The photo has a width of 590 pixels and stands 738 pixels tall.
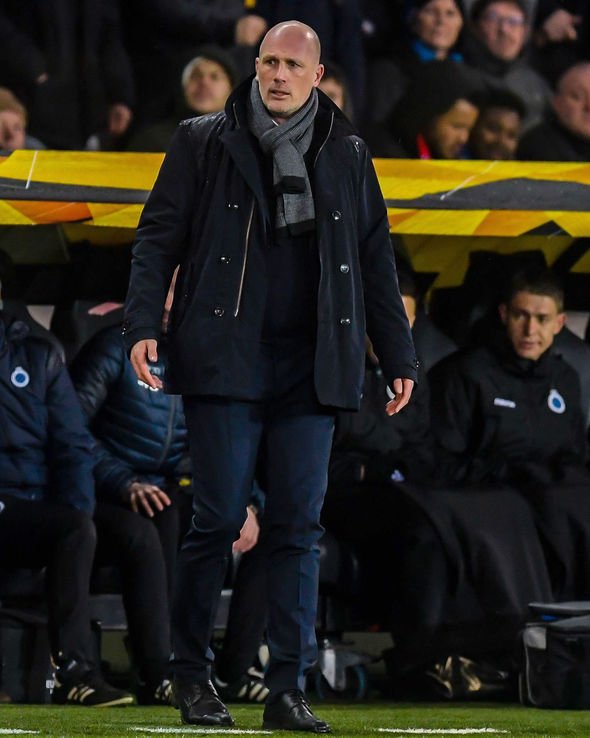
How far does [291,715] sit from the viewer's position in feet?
11.9

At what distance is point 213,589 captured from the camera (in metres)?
3.77

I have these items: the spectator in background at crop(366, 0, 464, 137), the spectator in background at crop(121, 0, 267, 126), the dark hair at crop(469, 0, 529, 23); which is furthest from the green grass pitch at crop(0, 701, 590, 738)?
the dark hair at crop(469, 0, 529, 23)

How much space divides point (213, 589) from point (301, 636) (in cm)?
24

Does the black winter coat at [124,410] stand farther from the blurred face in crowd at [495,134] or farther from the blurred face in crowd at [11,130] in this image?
the blurred face in crowd at [495,134]

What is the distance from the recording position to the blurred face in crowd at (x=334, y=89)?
743cm

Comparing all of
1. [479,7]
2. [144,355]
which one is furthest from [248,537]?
[479,7]

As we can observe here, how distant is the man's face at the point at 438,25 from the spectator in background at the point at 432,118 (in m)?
0.18

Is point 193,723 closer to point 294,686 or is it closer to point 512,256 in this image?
point 294,686

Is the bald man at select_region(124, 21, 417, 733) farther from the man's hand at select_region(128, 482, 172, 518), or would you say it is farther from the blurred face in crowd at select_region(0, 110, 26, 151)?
the blurred face in crowd at select_region(0, 110, 26, 151)

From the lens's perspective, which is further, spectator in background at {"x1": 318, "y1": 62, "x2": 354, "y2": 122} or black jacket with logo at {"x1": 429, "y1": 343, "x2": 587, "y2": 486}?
spectator in background at {"x1": 318, "y1": 62, "x2": 354, "y2": 122}

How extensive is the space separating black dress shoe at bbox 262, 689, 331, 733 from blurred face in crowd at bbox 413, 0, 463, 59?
5.06m

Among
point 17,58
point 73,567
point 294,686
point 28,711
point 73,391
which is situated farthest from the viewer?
point 17,58

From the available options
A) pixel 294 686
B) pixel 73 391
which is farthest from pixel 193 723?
pixel 73 391

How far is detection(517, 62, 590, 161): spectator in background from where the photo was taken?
26.1 feet
